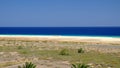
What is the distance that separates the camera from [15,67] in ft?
64.5

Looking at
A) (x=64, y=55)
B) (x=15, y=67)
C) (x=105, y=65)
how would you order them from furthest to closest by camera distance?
(x=64, y=55) < (x=105, y=65) < (x=15, y=67)

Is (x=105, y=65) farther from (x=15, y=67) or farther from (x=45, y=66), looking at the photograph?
(x=15, y=67)

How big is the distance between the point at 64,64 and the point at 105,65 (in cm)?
310

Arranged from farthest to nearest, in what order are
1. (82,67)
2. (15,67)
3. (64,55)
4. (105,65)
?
(64,55) < (105,65) < (15,67) < (82,67)

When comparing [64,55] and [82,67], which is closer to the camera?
[82,67]

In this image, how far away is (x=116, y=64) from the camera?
71.0 feet

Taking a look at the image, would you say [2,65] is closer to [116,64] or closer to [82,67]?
[82,67]

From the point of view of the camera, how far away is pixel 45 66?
20.3m

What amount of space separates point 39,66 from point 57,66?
132 cm

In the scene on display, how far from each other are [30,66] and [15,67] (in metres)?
2.56

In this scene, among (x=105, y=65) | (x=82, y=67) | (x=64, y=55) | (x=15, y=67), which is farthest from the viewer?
(x=64, y=55)

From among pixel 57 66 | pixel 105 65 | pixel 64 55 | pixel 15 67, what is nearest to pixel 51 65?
pixel 57 66

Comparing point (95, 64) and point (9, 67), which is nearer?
point (9, 67)

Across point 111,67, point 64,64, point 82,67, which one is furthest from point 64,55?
point 82,67
